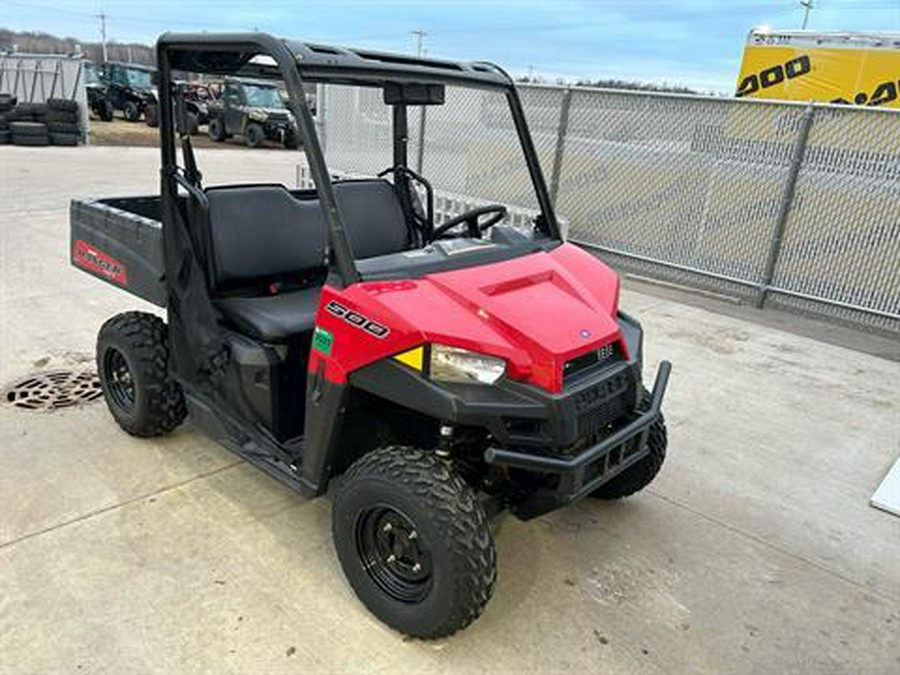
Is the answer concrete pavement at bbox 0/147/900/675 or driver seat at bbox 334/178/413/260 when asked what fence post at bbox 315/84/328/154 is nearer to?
concrete pavement at bbox 0/147/900/675

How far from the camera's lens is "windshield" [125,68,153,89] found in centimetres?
2354

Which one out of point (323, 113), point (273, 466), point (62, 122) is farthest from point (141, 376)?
point (62, 122)

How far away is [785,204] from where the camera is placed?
20.2 ft

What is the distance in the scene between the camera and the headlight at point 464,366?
2.08 m

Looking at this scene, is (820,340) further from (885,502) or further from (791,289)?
(885,502)

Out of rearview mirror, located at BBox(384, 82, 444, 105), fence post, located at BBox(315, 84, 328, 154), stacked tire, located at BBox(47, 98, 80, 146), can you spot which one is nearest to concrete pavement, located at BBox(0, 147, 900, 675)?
rearview mirror, located at BBox(384, 82, 444, 105)

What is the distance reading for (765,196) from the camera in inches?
248

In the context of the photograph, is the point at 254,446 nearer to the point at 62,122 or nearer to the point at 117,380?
the point at 117,380

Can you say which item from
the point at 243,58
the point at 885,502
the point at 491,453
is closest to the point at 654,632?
the point at 491,453

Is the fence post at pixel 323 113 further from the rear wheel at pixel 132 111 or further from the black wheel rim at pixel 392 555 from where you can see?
the rear wheel at pixel 132 111

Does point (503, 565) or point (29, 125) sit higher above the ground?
point (503, 565)

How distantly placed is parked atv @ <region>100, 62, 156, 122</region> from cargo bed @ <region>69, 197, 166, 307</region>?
21.5 m

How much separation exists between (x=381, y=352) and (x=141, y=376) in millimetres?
1540

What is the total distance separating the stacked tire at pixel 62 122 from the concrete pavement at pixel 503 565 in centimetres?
1324
